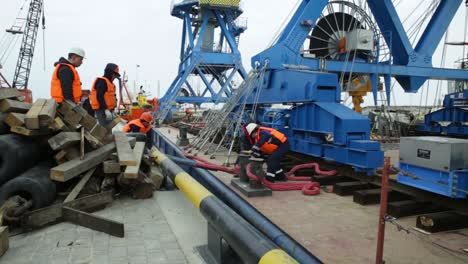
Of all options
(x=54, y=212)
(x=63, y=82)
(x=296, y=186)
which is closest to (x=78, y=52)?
(x=63, y=82)

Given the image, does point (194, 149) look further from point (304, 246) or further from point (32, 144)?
point (304, 246)

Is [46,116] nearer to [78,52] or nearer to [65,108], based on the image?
[65,108]

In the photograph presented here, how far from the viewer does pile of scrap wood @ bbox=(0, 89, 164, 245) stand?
403 cm

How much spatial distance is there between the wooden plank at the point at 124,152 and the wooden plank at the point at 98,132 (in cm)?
25

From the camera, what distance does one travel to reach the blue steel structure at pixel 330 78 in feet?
14.9

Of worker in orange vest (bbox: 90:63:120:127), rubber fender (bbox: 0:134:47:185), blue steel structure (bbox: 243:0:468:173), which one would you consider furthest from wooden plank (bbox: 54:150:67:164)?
blue steel structure (bbox: 243:0:468:173)

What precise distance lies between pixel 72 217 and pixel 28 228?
0.45 m

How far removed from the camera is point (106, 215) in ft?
14.3

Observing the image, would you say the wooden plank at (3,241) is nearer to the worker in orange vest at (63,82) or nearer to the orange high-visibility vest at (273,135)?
the worker in orange vest at (63,82)

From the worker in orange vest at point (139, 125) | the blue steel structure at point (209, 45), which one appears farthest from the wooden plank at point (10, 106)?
the blue steel structure at point (209, 45)

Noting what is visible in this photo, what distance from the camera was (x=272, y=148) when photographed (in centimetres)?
509

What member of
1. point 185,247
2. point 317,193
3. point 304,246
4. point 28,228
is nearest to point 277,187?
point 317,193

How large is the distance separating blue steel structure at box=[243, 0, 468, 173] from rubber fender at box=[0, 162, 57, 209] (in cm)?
379

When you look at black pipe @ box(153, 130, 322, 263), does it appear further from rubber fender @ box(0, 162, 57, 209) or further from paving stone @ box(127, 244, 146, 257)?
rubber fender @ box(0, 162, 57, 209)
